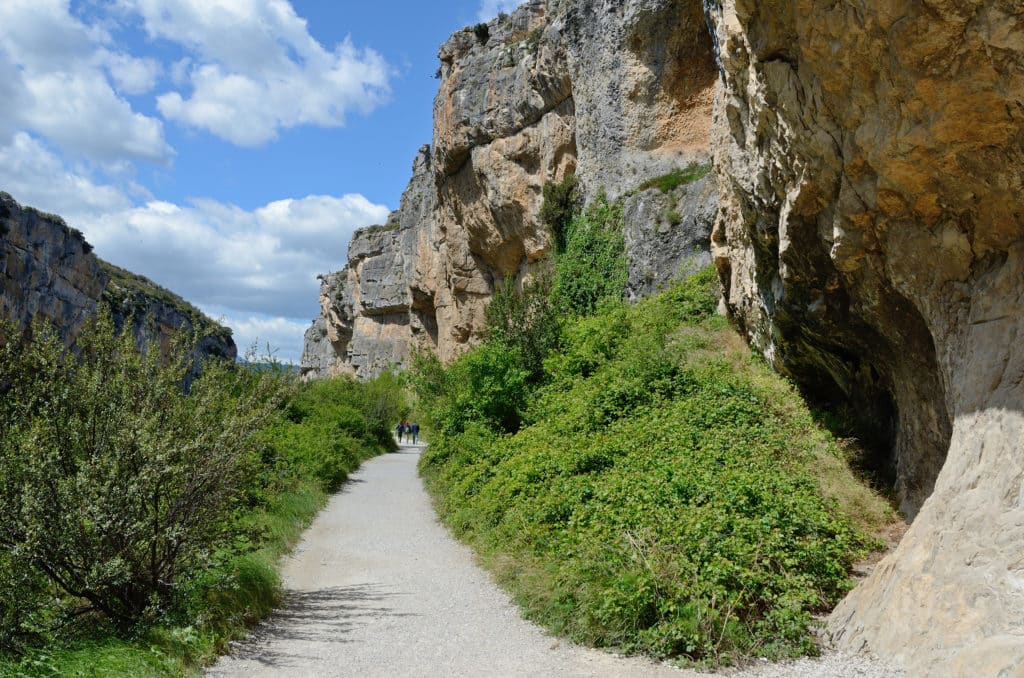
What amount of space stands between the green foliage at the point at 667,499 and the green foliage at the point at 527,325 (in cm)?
87

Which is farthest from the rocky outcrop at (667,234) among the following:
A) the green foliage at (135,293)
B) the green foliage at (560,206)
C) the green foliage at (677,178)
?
the green foliage at (135,293)

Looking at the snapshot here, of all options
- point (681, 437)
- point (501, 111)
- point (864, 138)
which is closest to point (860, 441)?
point (681, 437)

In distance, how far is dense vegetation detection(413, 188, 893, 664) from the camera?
580 cm

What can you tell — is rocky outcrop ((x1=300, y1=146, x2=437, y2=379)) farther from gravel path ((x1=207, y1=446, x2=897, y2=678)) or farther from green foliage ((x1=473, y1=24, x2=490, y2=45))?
gravel path ((x1=207, y1=446, x2=897, y2=678))

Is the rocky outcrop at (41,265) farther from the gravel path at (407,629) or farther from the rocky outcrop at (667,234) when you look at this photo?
the gravel path at (407,629)

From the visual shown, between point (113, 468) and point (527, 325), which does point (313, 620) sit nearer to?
point (113, 468)

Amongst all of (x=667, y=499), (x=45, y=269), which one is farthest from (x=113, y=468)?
(x=45, y=269)

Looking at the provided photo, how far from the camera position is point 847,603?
18.7ft

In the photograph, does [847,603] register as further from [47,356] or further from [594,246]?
[594,246]

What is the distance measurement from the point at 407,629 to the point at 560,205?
19.4m

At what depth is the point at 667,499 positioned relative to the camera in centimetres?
736

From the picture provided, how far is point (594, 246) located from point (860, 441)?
39.7ft

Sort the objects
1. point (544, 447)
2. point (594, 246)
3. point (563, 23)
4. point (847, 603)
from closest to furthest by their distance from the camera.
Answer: point (847, 603), point (544, 447), point (594, 246), point (563, 23)

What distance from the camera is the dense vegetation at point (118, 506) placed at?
498 cm
